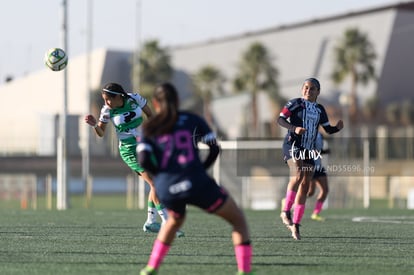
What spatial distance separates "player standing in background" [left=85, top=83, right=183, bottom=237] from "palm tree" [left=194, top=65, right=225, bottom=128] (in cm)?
7938

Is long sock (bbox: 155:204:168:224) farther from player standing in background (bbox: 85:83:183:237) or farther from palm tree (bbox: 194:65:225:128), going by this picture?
palm tree (bbox: 194:65:225:128)

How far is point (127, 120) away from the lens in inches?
584

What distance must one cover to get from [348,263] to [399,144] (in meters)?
61.2

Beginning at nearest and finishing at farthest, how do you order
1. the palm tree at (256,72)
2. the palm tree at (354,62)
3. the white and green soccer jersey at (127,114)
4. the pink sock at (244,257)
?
the pink sock at (244,257), the white and green soccer jersey at (127,114), the palm tree at (354,62), the palm tree at (256,72)

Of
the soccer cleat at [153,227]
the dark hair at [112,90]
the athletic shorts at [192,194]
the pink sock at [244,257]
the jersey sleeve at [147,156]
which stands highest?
the dark hair at [112,90]

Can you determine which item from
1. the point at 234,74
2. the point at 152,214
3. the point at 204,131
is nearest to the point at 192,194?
the point at 204,131

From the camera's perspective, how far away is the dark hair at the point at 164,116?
891cm

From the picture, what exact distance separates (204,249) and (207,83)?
8281 cm

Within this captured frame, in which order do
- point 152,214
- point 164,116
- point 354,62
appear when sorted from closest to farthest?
point 164,116 → point 152,214 → point 354,62

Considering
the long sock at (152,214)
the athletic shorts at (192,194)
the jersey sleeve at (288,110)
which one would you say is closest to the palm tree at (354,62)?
the long sock at (152,214)

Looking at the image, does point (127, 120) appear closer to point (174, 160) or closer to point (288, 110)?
point (288, 110)

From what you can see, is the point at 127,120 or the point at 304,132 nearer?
the point at 304,132

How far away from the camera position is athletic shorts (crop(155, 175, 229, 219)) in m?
8.96

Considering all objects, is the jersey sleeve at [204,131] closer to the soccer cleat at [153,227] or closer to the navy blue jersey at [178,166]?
the navy blue jersey at [178,166]
